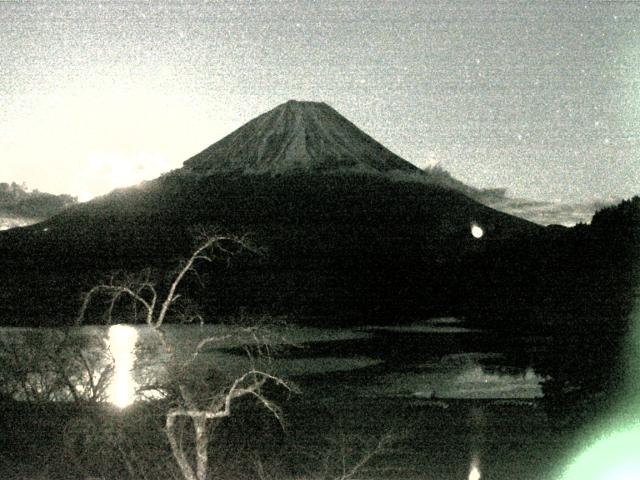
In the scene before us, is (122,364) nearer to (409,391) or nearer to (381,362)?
(381,362)

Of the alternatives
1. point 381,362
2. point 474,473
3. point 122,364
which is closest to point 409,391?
point 381,362

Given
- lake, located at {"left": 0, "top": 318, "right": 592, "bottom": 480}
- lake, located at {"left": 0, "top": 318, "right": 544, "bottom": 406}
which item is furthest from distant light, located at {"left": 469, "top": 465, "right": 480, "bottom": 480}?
lake, located at {"left": 0, "top": 318, "right": 544, "bottom": 406}

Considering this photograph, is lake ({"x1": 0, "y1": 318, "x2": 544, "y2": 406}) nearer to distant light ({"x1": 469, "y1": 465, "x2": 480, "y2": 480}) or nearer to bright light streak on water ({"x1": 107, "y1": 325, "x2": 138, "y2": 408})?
bright light streak on water ({"x1": 107, "y1": 325, "x2": 138, "y2": 408})

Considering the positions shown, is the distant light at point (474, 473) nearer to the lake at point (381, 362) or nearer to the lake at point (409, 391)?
the lake at point (409, 391)

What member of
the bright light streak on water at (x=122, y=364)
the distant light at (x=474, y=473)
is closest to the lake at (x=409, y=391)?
the distant light at (x=474, y=473)

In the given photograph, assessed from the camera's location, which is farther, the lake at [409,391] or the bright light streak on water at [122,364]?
the bright light streak on water at [122,364]
